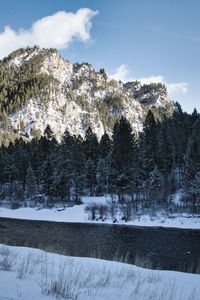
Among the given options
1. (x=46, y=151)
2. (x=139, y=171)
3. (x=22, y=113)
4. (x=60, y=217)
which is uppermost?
(x=22, y=113)

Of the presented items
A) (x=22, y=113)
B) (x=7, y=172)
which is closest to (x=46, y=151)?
(x=7, y=172)

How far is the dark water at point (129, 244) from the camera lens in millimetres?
24453

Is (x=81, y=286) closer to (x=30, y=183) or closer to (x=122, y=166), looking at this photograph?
(x=122, y=166)

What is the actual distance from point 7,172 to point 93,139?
2494cm

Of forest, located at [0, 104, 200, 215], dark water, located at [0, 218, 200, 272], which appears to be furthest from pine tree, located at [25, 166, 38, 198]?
dark water, located at [0, 218, 200, 272]

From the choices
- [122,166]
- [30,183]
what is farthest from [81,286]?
[30,183]

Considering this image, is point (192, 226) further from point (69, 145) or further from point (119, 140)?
point (69, 145)

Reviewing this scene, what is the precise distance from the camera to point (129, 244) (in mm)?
31219

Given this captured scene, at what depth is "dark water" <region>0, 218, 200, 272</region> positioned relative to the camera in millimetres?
24453

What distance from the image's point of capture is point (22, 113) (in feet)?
635

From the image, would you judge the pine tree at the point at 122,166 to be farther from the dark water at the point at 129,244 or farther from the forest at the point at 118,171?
the dark water at the point at 129,244

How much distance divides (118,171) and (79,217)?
18.1 m

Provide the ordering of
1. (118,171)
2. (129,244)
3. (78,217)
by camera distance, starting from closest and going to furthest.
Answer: (129,244) < (78,217) < (118,171)

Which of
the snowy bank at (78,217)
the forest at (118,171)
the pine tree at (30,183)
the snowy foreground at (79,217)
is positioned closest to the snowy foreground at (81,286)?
the snowy bank at (78,217)
